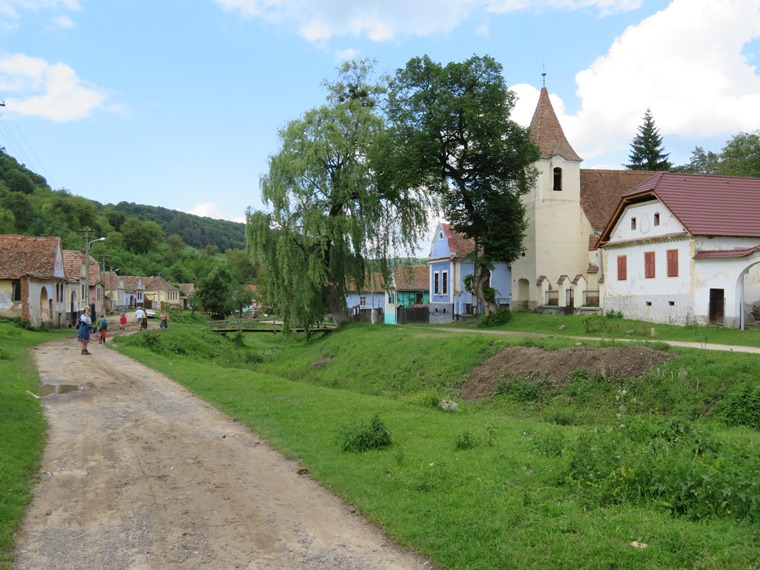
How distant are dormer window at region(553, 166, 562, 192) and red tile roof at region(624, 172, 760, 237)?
36.2 ft

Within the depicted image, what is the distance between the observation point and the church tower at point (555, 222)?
130 ft

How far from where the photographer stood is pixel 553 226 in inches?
1569

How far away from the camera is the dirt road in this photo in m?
5.77

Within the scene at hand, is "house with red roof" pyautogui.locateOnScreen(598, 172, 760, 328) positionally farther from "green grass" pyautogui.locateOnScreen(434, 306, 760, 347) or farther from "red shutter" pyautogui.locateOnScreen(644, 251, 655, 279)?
"green grass" pyautogui.locateOnScreen(434, 306, 760, 347)

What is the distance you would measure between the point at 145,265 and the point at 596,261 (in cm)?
11102

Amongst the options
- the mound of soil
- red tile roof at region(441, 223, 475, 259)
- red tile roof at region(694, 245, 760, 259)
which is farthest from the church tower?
the mound of soil

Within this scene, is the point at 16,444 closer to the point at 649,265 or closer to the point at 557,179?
the point at 649,265

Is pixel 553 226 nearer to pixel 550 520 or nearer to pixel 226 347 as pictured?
pixel 226 347

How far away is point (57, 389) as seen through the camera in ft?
53.7

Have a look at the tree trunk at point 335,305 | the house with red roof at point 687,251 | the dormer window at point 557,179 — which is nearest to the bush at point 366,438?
the house with red roof at point 687,251

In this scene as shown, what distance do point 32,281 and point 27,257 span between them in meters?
2.98

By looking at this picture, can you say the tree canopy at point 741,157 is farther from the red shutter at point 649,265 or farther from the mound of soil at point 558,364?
the mound of soil at point 558,364

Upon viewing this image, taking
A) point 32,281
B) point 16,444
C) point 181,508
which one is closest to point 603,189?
point 32,281

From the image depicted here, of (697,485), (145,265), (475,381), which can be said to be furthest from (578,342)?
(145,265)
